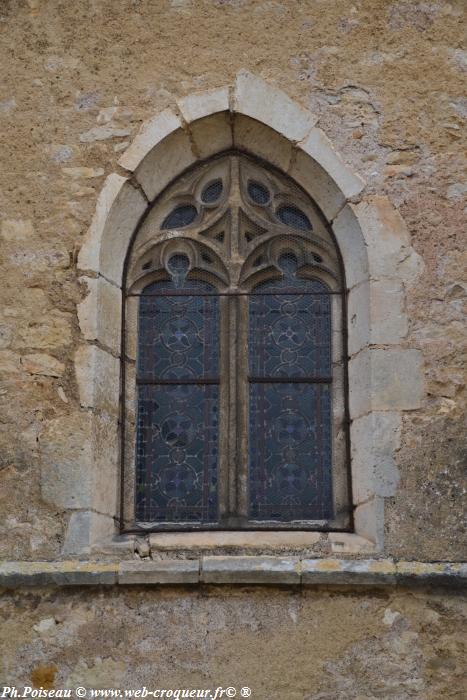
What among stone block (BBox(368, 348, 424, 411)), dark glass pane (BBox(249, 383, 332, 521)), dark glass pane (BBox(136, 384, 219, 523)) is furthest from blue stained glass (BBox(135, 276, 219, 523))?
stone block (BBox(368, 348, 424, 411))

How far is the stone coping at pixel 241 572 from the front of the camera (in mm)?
6180

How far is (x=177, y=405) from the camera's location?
693 cm

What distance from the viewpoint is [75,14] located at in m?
7.22

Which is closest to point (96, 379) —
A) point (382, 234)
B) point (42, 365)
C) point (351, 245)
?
point (42, 365)

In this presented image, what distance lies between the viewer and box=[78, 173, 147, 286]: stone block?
685cm

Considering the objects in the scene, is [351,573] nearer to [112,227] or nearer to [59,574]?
[59,574]

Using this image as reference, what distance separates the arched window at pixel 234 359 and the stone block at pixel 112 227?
95mm

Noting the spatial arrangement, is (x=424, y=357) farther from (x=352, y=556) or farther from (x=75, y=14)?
(x=75, y=14)

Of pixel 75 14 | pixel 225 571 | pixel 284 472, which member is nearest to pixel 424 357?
pixel 284 472

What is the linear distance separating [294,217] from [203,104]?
0.77 meters

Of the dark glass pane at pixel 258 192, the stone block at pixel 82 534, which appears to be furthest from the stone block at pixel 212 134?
the stone block at pixel 82 534

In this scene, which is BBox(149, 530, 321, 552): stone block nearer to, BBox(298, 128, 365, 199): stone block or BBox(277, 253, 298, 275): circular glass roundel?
BBox(277, 253, 298, 275): circular glass roundel

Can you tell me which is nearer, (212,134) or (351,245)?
(351,245)

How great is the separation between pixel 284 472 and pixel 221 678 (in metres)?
1.12
